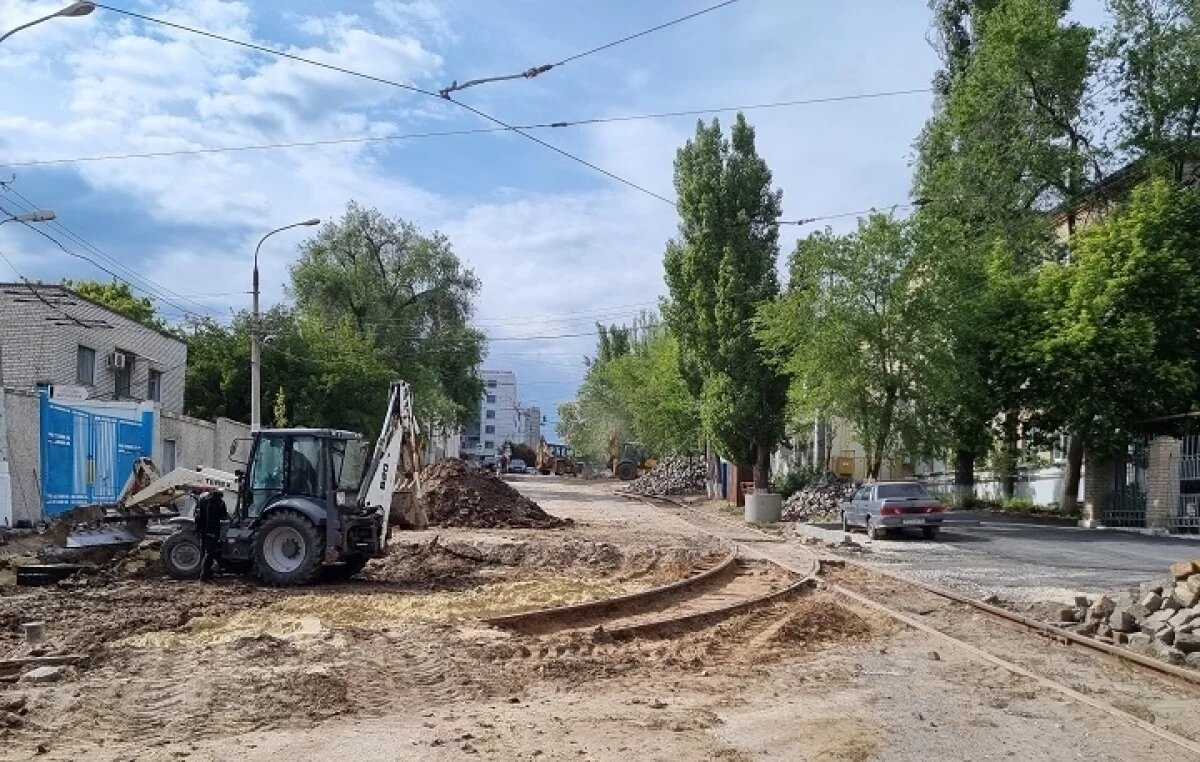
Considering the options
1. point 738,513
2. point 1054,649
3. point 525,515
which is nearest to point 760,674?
point 1054,649

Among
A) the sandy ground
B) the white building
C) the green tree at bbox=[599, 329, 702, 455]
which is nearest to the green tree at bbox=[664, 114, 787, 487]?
the green tree at bbox=[599, 329, 702, 455]

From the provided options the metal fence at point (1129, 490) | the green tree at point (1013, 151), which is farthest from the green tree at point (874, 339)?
the metal fence at point (1129, 490)

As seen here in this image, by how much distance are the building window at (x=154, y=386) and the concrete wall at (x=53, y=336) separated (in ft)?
7.39

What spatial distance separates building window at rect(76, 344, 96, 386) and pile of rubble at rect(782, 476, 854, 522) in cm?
2323

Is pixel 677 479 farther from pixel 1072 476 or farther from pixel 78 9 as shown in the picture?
pixel 78 9

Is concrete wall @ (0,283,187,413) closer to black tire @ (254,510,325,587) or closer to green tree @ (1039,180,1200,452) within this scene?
black tire @ (254,510,325,587)

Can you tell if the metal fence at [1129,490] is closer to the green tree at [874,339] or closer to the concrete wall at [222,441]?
the green tree at [874,339]

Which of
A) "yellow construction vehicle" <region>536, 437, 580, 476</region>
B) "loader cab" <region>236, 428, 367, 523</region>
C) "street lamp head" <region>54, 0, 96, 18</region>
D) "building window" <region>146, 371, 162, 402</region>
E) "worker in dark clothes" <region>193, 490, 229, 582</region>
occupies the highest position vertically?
"street lamp head" <region>54, 0, 96, 18</region>

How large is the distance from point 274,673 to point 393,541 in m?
15.1

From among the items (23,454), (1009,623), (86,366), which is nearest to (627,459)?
(86,366)

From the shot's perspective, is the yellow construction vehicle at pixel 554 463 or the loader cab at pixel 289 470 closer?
the loader cab at pixel 289 470

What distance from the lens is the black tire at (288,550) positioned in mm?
15664

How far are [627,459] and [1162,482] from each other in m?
63.2

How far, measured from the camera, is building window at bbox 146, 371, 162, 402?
3762cm
